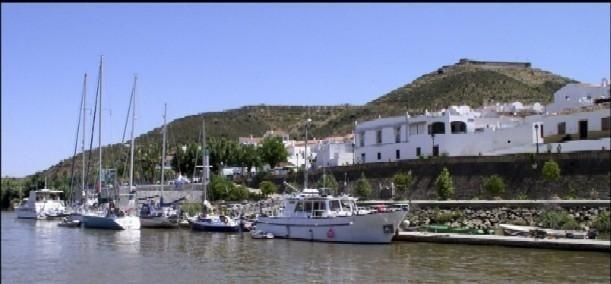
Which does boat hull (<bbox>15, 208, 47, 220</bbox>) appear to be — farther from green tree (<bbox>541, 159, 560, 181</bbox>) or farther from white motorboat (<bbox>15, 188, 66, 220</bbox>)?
green tree (<bbox>541, 159, 560, 181</bbox>)

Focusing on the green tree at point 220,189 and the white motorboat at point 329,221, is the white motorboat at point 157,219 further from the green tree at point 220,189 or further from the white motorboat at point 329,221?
the white motorboat at point 329,221

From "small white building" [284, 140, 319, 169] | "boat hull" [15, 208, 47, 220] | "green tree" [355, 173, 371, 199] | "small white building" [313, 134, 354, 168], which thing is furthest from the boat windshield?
"small white building" [284, 140, 319, 169]

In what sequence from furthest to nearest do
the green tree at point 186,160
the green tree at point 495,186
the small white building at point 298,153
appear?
the small white building at point 298,153
the green tree at point 186,160
the green tree at point 495,186

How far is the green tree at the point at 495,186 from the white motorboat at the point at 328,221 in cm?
1025

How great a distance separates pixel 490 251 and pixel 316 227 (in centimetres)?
1038

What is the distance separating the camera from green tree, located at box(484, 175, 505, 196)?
43.7 meters

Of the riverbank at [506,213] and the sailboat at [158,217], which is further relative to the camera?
the sailboat at [158,217]

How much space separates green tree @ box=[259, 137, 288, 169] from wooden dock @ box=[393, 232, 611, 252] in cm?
3724

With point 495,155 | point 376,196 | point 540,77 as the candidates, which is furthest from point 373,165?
point 540,77

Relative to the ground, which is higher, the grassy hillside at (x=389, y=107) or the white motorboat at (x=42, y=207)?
the grassy hillside at (x=389, y=107)

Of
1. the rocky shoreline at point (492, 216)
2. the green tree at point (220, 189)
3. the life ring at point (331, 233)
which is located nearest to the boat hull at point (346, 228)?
the life ring at point (331, 233)

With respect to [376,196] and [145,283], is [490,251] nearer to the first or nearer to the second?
[145,283]

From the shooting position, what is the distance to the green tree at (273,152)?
7219cm

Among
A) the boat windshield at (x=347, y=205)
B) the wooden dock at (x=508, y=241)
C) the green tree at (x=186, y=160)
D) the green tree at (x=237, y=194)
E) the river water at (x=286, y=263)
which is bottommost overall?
the river water at (x=286, y=263)
